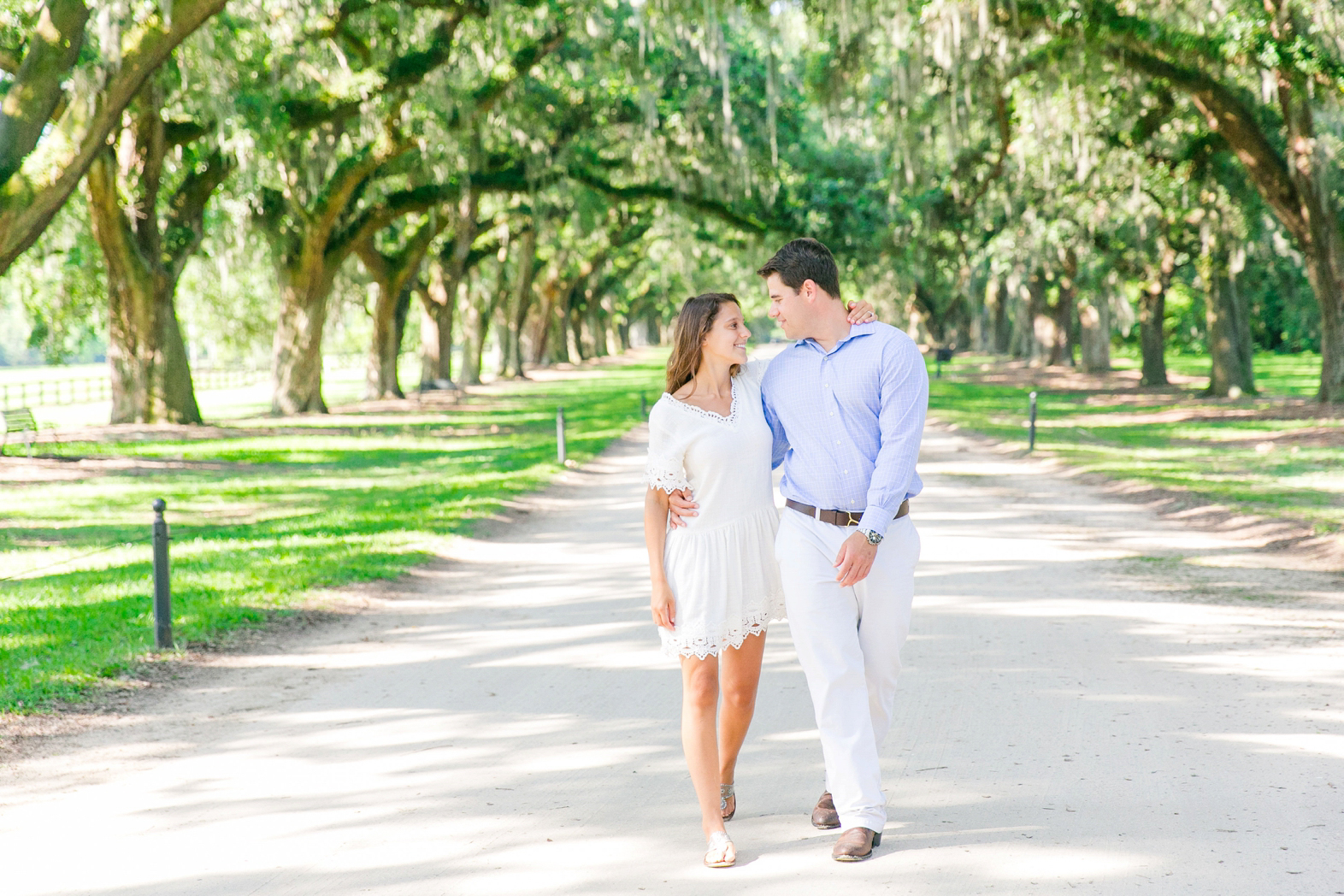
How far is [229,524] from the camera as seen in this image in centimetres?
1359

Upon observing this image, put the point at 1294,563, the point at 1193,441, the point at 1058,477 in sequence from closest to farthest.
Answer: the point at 1294,563
the point at 1058,477
the point at 1193,441

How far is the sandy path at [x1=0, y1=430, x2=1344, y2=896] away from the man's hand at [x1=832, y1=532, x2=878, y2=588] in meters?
0.99

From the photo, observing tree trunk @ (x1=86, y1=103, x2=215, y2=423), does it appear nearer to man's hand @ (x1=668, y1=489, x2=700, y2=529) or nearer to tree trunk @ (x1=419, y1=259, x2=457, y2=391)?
tree trunk @ (x1=419, y1=259, x2=457, y2=391)

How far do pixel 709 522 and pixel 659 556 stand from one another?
0.22 m

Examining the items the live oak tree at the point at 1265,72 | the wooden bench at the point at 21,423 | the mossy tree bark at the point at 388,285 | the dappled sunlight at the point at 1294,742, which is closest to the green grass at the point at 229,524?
the wooden bench at the point at 21,423

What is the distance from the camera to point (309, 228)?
26625 mm

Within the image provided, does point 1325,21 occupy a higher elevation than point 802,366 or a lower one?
higher

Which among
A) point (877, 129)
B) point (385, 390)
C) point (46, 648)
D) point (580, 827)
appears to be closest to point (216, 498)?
point (46, 648)

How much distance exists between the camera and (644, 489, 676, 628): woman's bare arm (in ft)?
14.8

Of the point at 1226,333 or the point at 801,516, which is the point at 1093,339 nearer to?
the point at 1226,333

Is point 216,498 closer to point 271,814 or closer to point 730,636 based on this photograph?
point 271,814

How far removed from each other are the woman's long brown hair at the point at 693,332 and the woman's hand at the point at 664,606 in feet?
2.43

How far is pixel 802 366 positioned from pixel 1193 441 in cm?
1868

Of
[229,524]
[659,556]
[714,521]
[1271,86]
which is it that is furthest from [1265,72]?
[659,556]
